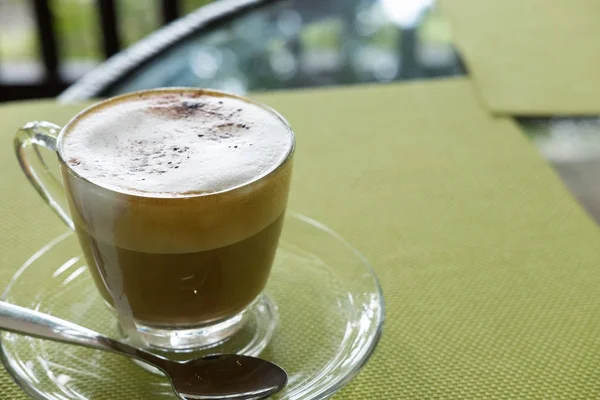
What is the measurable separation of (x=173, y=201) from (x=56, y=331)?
0.48ft

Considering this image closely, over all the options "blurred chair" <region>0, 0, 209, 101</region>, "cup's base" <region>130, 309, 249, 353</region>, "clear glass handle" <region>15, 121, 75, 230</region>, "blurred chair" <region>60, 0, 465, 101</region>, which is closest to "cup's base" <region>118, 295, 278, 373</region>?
"cup's base" <region>130, 309, 249, 353</region>

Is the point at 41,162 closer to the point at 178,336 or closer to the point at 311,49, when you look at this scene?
the point at 178,336

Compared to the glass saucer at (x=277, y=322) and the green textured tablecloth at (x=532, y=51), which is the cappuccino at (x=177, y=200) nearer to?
the glass saucer at (x=277, y=322)

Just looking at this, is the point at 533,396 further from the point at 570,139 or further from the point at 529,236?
the point at 570,139


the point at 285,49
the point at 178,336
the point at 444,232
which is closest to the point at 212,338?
the point at 178,336

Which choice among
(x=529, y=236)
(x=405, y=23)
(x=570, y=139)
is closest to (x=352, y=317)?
(x=529, y=236)

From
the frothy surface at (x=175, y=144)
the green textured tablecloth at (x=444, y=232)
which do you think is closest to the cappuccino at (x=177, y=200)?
the frothy surface at (x=175, y=144)

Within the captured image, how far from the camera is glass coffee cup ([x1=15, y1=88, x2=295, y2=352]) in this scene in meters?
0.54

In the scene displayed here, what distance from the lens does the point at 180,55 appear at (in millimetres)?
1157

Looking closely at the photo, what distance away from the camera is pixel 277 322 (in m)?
0.63

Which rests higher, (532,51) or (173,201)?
(173,201)

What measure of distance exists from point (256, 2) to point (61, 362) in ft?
3.05

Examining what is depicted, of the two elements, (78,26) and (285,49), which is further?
(78,26)

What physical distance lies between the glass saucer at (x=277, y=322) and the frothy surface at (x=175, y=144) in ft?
0.49
